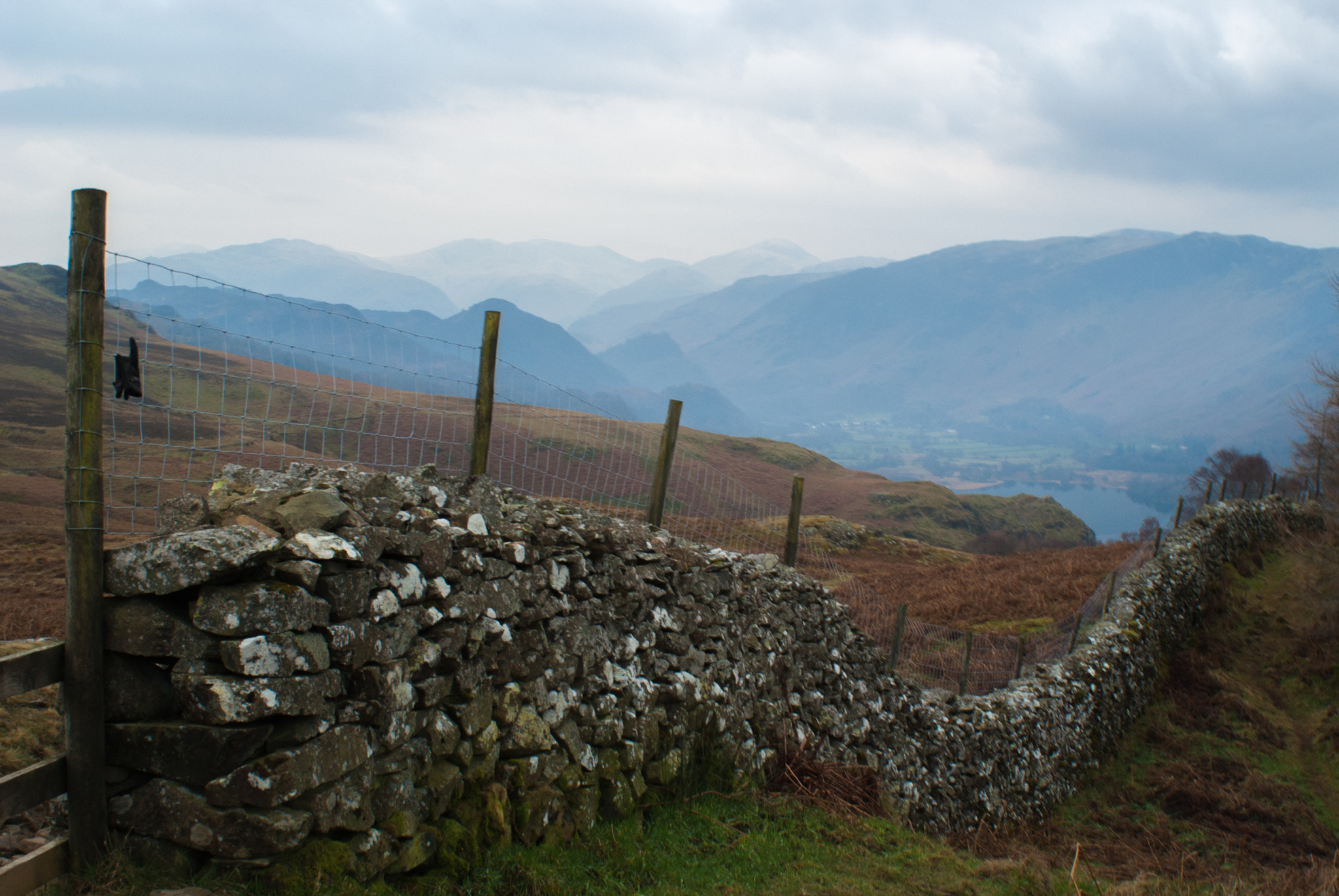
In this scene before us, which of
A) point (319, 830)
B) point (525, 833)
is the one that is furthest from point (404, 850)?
point (525, 833)

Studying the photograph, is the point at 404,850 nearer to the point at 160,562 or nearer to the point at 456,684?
the point at 456,684

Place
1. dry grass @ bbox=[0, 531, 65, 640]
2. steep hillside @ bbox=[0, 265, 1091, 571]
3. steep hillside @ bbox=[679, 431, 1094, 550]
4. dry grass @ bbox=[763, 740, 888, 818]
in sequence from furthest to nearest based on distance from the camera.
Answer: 1. steep hillside @ bbox=[679, 431, 1094, 550]
2. steep hillside @ bbox=[0, 265, 1091, 571]
3. dry grass @ bbox=[0, 531, 65, 640]
4. dry grass @ bbox=[763, 740, 888, 818]

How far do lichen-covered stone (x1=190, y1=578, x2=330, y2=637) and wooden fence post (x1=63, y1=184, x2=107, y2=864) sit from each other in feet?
1.41

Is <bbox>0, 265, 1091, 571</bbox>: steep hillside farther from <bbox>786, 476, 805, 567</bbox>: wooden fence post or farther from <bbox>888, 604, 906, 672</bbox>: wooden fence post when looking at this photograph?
<bbox>786, 476, 805, 567</bbox>: wooden fence post

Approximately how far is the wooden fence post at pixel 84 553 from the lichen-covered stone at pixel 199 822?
142 mm

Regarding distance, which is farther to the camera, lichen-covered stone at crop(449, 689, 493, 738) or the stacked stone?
lichen-covered stone at crop(449, 689, 493, 738)

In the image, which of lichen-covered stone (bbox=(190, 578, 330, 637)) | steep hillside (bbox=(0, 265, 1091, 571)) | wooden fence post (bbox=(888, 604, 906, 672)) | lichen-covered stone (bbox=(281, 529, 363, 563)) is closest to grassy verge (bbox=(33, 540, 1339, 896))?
lichen-covered stone (bbox=(190, 578, 330, 637))

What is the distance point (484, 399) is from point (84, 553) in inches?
103

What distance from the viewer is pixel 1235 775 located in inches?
512

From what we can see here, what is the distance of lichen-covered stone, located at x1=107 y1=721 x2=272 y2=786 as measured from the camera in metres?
3.51

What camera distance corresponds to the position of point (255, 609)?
143 inches

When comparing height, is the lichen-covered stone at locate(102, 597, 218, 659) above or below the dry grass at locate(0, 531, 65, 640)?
above

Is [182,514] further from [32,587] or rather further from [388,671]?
[32,587]

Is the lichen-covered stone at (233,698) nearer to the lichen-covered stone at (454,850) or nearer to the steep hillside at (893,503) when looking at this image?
the lichen-covered stone at (454,850)
